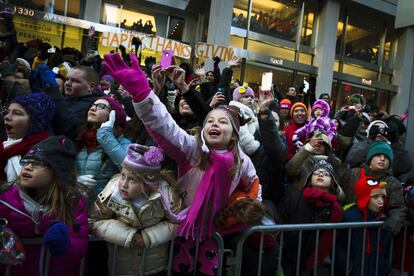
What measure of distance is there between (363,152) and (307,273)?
2047mm

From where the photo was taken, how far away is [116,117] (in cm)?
380

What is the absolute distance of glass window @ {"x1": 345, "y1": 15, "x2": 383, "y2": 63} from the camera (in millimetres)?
21062

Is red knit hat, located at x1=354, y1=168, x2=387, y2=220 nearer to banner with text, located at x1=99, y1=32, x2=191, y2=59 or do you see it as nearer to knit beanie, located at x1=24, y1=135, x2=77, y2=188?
knit beanie, located at x1=24, y1=135, x2=77, y2=188

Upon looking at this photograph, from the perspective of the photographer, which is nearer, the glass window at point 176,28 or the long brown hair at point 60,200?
the long brown hair at point 60,200

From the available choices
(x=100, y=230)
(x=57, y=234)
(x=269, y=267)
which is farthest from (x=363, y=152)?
(x=57, y=234)

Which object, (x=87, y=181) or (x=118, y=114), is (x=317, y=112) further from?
(x=87, y=181)

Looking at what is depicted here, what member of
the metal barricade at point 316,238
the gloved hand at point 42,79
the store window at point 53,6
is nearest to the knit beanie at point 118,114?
the gloved hand at point 42,79

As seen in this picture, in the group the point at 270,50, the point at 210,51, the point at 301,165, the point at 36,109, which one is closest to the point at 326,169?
the point at 301,165

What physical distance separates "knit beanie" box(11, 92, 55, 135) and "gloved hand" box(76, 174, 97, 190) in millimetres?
496

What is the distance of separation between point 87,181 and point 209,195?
1.07 metres

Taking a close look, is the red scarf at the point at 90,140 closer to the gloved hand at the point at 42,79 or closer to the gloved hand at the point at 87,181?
the gloved hand at the point at 87,181

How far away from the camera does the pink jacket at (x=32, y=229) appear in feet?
8.28

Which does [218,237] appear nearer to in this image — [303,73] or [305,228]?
[305,228]

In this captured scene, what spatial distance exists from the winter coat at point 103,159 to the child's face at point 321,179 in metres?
1.86
